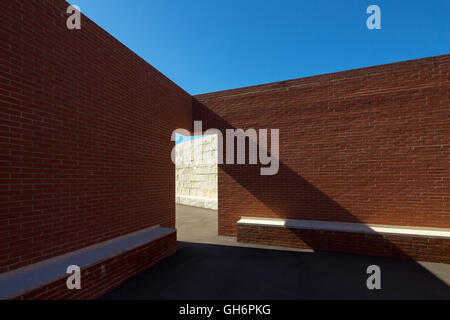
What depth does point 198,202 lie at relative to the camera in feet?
43.6

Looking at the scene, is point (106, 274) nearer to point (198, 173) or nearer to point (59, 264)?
point (59, 264)

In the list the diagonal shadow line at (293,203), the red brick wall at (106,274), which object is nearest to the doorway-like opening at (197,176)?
the diagonal shadow line at (293,203)

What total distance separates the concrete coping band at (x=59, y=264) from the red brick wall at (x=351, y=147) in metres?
3.17

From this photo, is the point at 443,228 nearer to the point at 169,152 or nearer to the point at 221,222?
the point at 221,222

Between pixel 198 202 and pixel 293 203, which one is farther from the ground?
pixel 293 203

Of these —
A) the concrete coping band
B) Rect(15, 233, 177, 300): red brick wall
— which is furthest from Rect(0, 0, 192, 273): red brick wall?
Rect(15, 233, 177, 300): red brick wall

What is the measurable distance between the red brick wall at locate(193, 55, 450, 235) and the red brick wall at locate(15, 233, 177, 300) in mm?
2704

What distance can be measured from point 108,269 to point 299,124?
17.6 ft

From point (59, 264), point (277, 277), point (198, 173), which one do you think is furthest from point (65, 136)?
point (198, 173)

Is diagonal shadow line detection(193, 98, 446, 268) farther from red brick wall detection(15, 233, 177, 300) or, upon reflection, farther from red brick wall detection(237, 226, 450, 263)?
red brick wall detection(15, 233, 177, 300)

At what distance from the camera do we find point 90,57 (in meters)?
3.59

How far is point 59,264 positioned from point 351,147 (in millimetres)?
6241

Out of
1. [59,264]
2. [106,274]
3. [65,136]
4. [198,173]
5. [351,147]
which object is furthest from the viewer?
[198,173]
